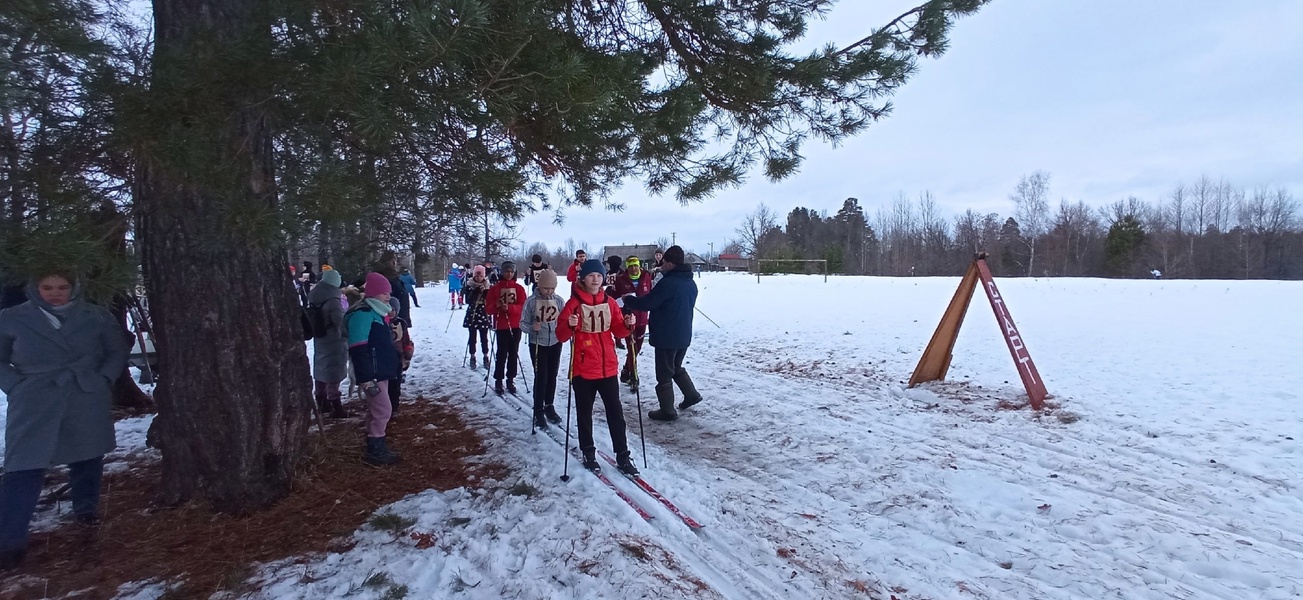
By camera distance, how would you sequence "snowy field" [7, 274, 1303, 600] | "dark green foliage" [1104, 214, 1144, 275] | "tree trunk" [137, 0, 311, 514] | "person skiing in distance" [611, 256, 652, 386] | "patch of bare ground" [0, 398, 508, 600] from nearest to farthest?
"tree trunk" [137, 0, 311, 514] < "patch of bare ground" [0, 398, 508, 600] < "snowy field" [7, 274, 1303, 600] < "person skiing in distance" [611, 256, 652, 386] < "dark green foliage" [1104, 214, 1144, 275]

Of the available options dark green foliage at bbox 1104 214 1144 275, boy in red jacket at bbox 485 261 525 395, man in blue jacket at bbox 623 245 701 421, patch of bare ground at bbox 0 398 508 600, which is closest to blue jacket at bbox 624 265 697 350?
man in blue jacket at bbox 623 245 701 421

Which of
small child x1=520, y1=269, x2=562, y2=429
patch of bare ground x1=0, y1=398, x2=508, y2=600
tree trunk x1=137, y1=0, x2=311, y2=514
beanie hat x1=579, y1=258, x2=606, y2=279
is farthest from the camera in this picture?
small child x1=520, y1=269, x2=562, y2=429

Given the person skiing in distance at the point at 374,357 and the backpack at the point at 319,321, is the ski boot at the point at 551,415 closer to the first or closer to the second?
the person skiing in distance at the point at 374,357

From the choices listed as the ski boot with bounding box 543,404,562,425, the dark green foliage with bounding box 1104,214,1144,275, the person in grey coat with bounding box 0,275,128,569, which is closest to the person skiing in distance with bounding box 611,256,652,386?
the ski boot with bounding box 543,404,562,425

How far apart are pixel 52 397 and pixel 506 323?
4447 millimetres

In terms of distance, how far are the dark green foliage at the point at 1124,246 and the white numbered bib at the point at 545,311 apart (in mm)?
51786

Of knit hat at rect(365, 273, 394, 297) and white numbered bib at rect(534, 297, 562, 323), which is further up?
knit hat at rect(365, 273, 394, 297)

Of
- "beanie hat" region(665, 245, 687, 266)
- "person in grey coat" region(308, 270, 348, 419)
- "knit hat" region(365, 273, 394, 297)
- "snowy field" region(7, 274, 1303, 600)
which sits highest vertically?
"beanie hat" region(665, 245, 687, 266)

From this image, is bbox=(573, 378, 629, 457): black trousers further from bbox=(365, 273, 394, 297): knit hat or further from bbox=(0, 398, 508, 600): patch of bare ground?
bbox=(365, 273, 394, 297): knit hat

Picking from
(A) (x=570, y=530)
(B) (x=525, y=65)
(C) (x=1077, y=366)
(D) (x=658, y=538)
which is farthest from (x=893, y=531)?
(C) (x=1077, y=366)

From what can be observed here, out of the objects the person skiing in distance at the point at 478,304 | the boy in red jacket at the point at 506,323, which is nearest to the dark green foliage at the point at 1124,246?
the person skiing in distance at the point at 478,304

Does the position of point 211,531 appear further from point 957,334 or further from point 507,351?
point 957,334

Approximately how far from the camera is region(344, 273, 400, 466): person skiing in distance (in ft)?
15.8

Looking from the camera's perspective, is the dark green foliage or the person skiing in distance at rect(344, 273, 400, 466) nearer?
the person skiing in distance at rect(344, 273, 400, 466)
